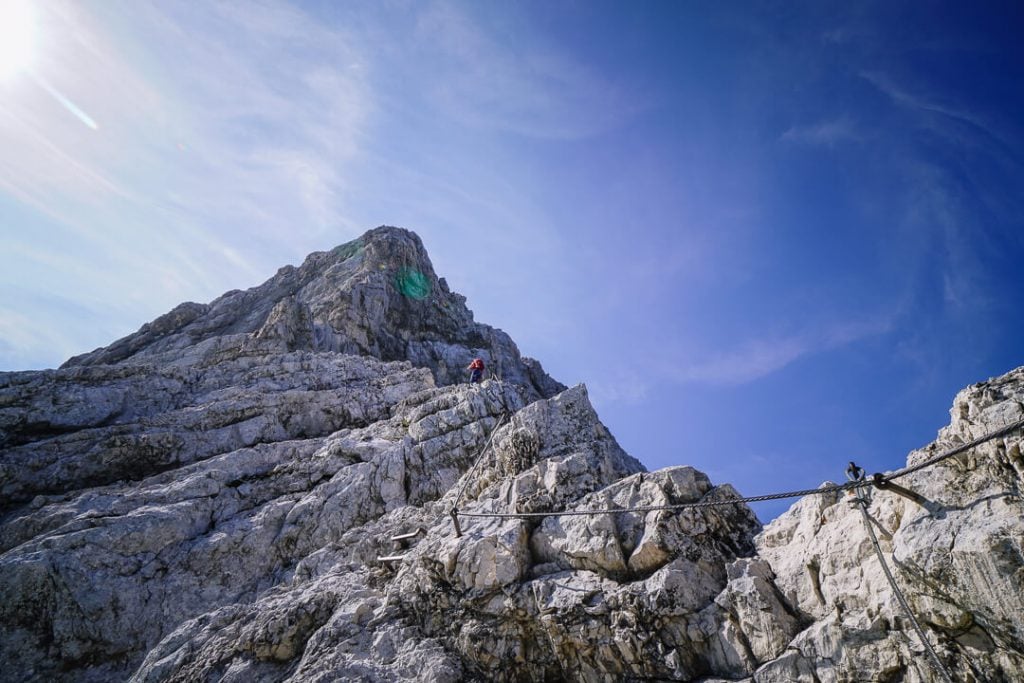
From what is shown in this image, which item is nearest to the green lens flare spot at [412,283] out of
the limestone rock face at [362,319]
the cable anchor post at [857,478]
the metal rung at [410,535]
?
the limestone rock face at [362,319]

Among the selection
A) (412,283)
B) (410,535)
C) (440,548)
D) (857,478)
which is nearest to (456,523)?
(440,548)

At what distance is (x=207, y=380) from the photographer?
124 ft

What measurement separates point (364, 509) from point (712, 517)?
16.6 m

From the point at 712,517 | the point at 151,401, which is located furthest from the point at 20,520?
the point at 712,517

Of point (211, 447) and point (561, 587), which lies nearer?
point (561, 587)

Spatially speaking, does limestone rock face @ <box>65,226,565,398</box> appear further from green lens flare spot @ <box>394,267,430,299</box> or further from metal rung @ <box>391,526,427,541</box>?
metal rung @ <box>391,526,427,541</box>

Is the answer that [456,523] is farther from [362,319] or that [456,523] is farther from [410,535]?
[362,319]

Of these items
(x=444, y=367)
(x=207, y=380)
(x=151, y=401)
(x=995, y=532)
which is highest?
(x=444, y=367)

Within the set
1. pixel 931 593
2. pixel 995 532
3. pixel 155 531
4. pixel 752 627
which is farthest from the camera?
pixel 155 531

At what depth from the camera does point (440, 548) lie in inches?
555

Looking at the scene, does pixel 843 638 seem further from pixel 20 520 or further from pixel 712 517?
pixel 20 520

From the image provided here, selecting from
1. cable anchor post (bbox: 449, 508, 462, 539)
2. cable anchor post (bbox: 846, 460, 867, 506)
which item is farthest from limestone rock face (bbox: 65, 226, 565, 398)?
cable anchor post (bbox: 846, 460, 867, 506)

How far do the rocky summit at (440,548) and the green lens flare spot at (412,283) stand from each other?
3651 centimetres

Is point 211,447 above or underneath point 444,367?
underneath
